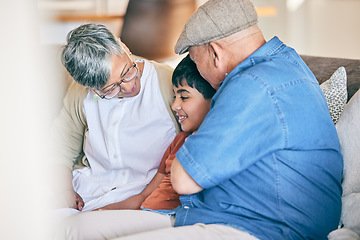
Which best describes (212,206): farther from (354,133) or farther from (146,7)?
(146,7)

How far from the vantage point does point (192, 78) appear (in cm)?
149

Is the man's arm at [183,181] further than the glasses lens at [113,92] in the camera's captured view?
No

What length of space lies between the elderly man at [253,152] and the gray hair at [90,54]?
1.28 feet

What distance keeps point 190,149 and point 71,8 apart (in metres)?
0.70

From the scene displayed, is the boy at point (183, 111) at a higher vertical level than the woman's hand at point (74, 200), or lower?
higher

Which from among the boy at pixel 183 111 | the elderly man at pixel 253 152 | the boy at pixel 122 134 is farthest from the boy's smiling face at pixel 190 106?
the elderly man at pixel 253 152

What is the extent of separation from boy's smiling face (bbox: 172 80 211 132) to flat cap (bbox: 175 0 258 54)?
32 centimetres

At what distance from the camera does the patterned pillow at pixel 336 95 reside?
56.2 inches

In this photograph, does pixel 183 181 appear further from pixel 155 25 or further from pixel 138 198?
pixel 155 25

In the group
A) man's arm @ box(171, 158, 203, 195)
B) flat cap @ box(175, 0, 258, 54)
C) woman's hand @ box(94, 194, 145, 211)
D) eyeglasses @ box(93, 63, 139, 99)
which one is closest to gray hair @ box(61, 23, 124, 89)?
eyeglasses @ box(93, 63, 139, 99)

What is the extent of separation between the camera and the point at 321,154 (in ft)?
3.46

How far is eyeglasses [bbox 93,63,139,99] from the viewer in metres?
1.51

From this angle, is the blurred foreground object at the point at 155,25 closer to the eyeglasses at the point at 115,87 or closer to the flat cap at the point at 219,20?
the eyeglasses at the point at 115,87

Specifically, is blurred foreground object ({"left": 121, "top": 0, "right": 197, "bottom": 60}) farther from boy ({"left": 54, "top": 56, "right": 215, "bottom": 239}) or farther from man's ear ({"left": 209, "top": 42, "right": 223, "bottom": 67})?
man's ear ({"left": 209, "top": 42, "right": 223, "bottom": 67})
